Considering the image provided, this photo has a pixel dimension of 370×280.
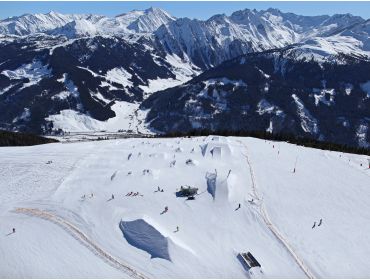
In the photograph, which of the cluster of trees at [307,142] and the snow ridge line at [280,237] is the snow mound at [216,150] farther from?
the cluster of trees at [307,142]

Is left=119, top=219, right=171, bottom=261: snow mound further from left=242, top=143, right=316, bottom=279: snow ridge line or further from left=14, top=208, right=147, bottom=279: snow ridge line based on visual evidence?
left=242, top=143, right=316, bottom=279: snow ridge line

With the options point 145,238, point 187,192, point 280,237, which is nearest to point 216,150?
point 187,192

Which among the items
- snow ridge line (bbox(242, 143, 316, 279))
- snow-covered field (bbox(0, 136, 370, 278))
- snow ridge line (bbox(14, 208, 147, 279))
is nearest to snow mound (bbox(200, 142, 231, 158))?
snow-covered field (bbox(0, 136, 370, 278))

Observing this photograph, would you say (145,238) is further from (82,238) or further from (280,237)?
(280,237)

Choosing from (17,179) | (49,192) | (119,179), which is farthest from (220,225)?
(17,179)

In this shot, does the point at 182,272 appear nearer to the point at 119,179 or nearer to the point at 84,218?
the point at 84,218
